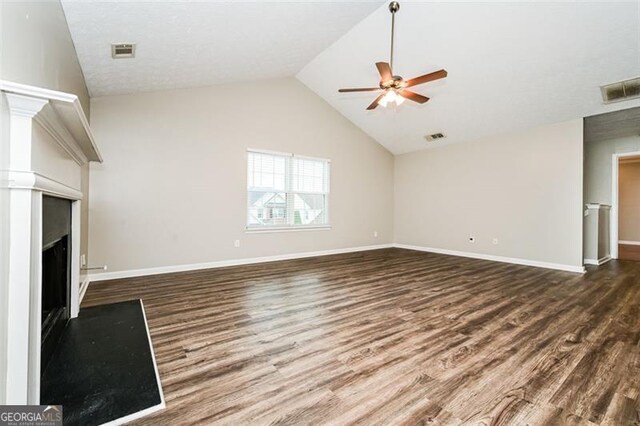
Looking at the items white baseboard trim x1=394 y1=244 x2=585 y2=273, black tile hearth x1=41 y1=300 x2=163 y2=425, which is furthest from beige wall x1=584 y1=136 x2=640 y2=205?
black tile hearth x1=41 y1=300 x2=163 y2=425

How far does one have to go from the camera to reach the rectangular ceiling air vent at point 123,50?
274 centimetres

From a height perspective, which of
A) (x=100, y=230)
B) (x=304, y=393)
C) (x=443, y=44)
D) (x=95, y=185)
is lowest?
(x=304, y=393)

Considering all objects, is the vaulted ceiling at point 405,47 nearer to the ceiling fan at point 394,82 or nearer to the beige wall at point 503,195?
the beige wall at point 503,195

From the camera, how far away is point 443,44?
148 inches

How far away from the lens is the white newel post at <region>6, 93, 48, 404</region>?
1142 mm

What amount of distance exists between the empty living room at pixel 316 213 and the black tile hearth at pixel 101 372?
2 cm

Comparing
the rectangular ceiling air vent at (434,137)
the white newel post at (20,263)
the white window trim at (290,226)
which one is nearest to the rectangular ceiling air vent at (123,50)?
the white newel post at (20,263)

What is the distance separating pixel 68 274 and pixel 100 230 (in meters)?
1.52

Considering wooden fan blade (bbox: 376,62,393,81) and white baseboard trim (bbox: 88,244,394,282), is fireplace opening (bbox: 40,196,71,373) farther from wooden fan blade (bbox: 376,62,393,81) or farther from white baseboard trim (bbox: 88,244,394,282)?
wooden fan blade (bbox: 376,62,393,81)

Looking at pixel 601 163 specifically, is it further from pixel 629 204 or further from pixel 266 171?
pixel 266 171

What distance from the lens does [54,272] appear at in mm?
2092

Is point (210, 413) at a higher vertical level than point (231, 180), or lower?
lower

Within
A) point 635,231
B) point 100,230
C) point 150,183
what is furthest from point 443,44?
point 635,231

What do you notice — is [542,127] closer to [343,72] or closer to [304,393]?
[343,72]
